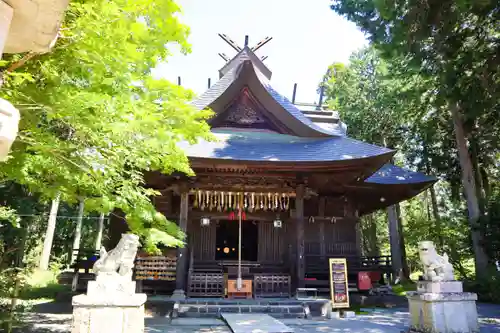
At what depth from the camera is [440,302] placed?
22.1 feet

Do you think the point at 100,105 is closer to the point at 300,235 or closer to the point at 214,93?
the point at 300,235

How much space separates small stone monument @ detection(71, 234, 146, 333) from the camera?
503cm

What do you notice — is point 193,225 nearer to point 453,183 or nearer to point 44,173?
point 44,173

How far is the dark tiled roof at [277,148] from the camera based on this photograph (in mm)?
10523

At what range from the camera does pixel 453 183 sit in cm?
1862

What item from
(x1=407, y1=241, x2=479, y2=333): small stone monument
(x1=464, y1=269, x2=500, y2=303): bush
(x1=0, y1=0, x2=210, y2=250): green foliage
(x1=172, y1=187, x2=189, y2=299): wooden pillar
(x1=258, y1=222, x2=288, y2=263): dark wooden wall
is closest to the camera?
(x1=0, y1=0, x2=210, y2=250): green foliage

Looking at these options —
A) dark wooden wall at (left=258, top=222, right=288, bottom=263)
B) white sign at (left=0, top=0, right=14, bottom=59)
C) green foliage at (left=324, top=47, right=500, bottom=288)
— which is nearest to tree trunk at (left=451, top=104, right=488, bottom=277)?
green foliage at (left=324, top=47, right=500, bottom=288)

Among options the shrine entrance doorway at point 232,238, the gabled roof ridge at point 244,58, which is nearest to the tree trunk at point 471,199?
the gabled roof ridge at point 244,58

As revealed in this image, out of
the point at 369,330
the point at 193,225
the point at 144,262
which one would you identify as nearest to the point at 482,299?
the point at 369,330

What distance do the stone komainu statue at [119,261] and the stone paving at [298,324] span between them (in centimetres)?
279

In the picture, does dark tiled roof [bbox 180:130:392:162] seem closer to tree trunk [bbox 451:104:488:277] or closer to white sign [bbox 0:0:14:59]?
tree trunk [bbox 451:104:488:277]

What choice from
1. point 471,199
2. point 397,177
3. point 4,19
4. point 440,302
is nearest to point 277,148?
point 397,177

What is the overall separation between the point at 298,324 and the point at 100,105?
711cm

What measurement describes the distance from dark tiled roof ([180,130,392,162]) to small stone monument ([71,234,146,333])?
521 centimetres
